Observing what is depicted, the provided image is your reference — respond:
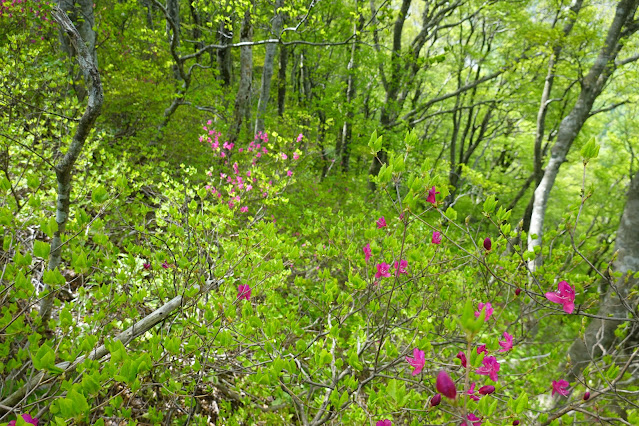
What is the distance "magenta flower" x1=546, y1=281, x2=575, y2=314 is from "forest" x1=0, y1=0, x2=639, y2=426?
0.01 m

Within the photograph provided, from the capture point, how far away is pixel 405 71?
8211 millimetres

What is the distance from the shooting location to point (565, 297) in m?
1.59

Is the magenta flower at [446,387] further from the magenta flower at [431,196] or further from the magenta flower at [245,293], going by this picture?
the magenta flower at [245,293]

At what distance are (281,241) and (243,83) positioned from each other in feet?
16.6

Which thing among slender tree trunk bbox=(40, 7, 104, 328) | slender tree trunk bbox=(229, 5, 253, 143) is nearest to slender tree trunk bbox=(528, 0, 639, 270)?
slender tree trunk bbox=(229, 5, 253, 143)

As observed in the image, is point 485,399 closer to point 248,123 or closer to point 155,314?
point 155,314

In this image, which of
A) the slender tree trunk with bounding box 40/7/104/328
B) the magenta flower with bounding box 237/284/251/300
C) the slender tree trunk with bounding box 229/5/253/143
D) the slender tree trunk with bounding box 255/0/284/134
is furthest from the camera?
the slender tree trunk with bounding box 255/0/284/134

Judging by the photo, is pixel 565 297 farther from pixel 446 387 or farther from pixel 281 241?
pixel 281 241

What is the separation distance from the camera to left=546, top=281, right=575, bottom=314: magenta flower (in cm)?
154

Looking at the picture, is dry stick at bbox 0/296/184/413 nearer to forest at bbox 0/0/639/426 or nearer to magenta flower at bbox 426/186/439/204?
forest at bbox 0/0/639/426

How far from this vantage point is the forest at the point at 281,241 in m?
1.70

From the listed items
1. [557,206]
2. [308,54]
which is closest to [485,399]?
[308,54]

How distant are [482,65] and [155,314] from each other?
48.3ft

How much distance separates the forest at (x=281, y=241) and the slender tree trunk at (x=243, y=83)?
1.9 inches
